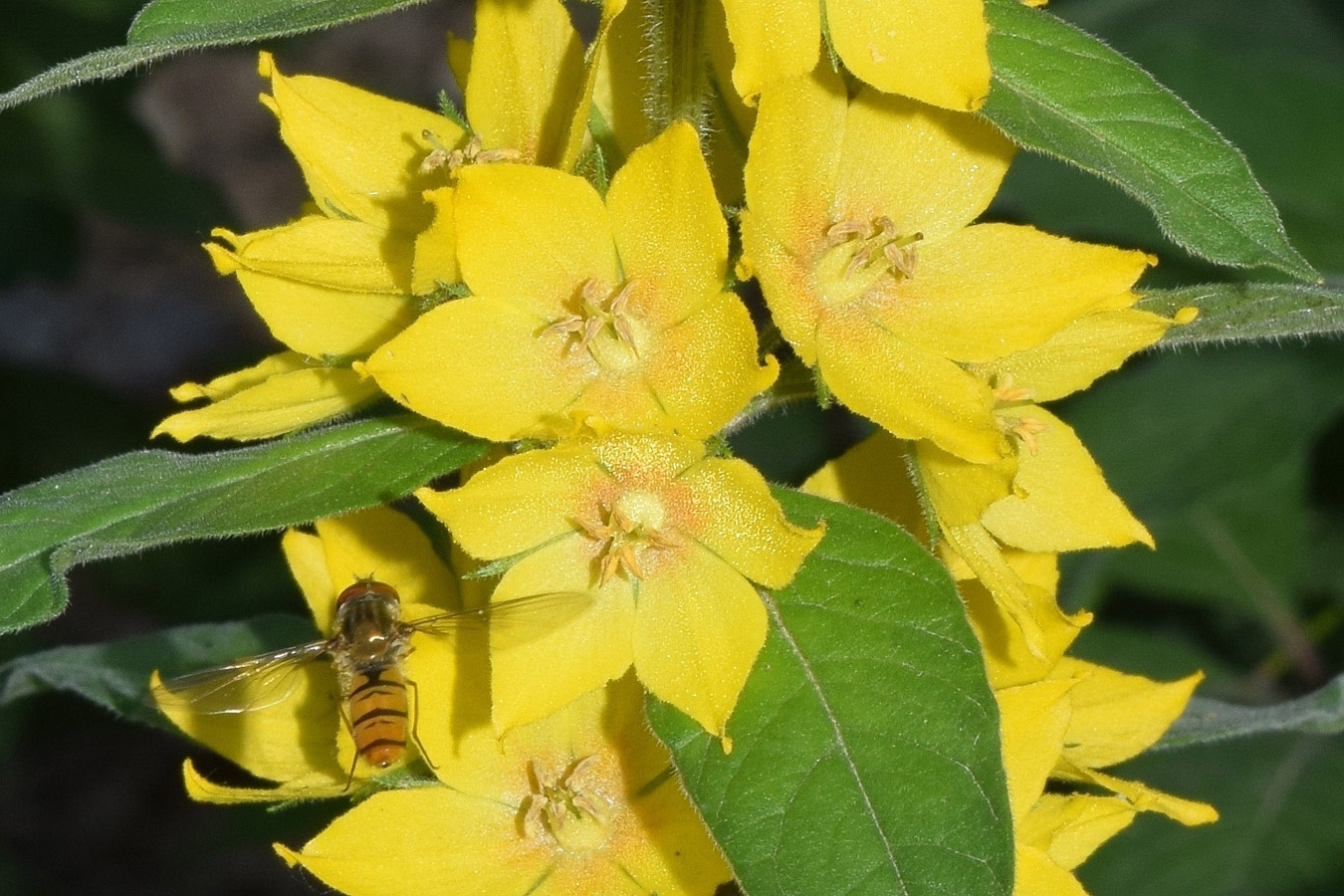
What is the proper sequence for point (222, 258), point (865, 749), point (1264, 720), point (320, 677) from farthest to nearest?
point (1264, 720), point (320, 677), point (222, 258), point (865, 749)

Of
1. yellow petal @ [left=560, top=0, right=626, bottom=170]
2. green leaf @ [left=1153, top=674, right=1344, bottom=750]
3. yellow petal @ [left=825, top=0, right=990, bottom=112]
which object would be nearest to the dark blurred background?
green leaf @ [left=1153, top=674, right=1344, bottom=750]

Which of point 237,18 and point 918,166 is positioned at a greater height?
point 237,18

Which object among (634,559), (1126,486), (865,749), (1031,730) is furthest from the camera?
(1126,486)

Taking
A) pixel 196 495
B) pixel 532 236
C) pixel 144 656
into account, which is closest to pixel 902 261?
pixel 532 236

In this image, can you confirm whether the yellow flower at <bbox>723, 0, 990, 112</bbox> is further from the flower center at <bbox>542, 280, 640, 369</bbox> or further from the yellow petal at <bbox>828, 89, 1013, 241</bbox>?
the flower center at <bbox>542, 280, 640, 369</bbox>

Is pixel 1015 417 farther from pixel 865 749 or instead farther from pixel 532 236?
pixel 532 236

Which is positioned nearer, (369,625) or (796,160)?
(796,160)

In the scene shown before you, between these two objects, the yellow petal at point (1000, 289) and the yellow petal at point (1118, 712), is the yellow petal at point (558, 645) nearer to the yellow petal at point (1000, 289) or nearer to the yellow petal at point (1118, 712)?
the yellow petal at point (1000, 289)
